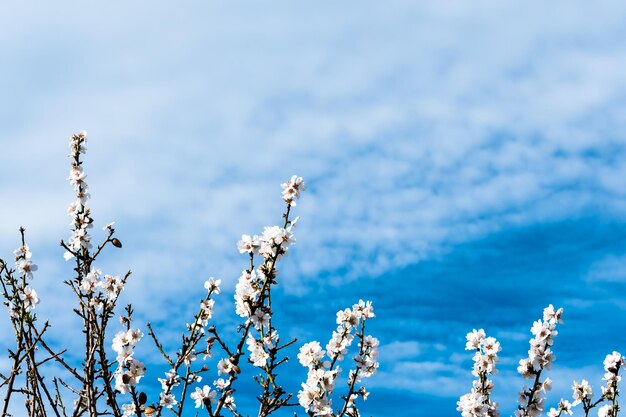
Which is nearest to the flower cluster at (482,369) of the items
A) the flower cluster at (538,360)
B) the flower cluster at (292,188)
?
the flower cluster at (538,360)

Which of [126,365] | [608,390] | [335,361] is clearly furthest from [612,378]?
[126,365]

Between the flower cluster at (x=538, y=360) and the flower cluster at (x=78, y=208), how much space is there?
427 cm

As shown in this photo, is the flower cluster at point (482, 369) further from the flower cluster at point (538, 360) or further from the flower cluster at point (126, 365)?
the flower cluster at point (126, 365)

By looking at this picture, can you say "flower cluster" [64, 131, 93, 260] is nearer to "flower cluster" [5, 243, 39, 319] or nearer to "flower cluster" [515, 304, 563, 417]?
"flower cluster" [5, 243, 39, 319]

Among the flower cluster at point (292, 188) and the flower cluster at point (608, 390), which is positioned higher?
the flower cluster at point (292, 188)

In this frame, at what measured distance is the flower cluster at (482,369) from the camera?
6.58 meters

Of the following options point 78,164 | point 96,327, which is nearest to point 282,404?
point 96,327

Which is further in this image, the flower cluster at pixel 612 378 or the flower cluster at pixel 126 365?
the flower cluster at pixel 612 378

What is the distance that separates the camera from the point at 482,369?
273 inches

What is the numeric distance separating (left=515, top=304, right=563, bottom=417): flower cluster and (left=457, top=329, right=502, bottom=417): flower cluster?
10.2 inches

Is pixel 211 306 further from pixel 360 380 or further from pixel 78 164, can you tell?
pixel 78 164

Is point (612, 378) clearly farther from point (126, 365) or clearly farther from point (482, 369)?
point (126, 365)

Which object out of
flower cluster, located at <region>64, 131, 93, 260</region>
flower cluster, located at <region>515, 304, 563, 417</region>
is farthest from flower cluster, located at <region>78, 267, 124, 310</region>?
flower cluster, located at <region>515, 304, 563, 417</region>

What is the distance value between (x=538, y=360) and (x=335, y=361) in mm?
1968
